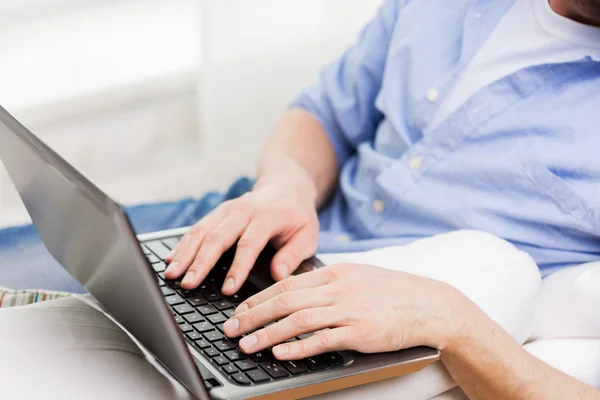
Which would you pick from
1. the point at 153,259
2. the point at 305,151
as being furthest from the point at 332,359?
the point at 305,151

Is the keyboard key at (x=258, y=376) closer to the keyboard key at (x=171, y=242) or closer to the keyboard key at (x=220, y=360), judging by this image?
the keyboard key at (x=220, y=360)

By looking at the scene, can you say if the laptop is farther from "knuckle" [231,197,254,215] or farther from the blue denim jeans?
the blue denim jeans

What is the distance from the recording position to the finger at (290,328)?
37.5 inches

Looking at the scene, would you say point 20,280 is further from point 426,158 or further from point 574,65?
point 574,65

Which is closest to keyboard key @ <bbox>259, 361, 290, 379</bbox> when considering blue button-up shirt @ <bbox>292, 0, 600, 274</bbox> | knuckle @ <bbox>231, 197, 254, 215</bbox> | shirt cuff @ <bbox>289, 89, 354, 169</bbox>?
knuckle @ <bbox>231, 197, 254, 215</bbox>

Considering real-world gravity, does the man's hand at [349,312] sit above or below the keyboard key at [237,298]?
above

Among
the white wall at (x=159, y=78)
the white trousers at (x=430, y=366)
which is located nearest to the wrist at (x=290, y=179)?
the white trousers at (x=430, y=366)

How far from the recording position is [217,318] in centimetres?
103

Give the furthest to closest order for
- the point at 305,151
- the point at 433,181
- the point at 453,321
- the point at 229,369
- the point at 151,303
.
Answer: the point at 305,151 < the point at 433,181 < the point at 453,321 < the point at 229,369 < the point at 151,303

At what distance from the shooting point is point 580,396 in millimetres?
1059

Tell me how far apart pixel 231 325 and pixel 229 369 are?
8cm

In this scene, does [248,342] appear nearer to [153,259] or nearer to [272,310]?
[272,310]

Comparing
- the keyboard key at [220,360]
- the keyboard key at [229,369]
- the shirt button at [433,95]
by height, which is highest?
the shirt button at [433,95]

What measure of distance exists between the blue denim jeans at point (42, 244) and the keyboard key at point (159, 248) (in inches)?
7.0
